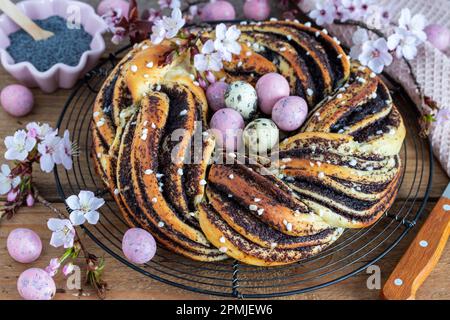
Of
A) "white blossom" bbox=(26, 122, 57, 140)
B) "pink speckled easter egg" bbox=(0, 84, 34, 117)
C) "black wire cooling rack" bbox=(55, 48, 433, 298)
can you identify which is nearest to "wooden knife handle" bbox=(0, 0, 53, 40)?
"pink speckled easter egg" bbox=(0, 84, 34, 117)

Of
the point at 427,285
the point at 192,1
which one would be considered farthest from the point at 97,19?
the point at 427,285

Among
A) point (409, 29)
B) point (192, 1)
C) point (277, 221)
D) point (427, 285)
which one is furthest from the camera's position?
point (192, 1)

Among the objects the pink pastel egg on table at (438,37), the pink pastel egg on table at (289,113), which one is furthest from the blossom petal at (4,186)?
the pink pastel egg on table at (438,37)

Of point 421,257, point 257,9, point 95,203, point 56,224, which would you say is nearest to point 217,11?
point 257,9

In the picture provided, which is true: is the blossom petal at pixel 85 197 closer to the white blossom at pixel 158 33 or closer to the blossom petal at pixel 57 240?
the blossom petal at pixel 57 240

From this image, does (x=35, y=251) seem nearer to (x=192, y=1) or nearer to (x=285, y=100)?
(x=285, y=100)

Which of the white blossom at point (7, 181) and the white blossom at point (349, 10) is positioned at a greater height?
the white blossom at point (349, 10)
